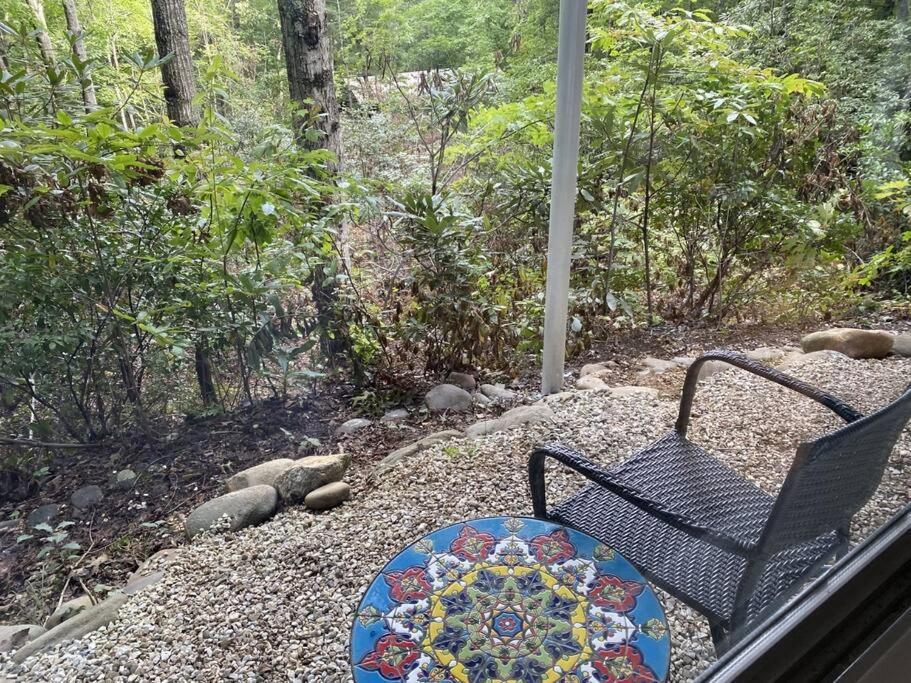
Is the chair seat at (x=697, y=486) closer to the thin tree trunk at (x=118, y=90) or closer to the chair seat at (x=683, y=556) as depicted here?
the chair seat at (x=683, y=556)

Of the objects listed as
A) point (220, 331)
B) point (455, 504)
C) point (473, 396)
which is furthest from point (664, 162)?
point (220, 331)

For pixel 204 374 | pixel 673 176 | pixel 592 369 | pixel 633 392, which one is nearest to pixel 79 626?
pixel 204 374

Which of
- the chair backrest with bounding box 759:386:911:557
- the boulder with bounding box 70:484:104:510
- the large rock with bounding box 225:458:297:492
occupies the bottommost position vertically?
the large rock with bounding box 225:458:297:492

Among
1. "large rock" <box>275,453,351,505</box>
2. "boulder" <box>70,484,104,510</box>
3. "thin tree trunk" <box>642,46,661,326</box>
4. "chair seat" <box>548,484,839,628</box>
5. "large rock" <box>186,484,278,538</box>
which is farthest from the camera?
"thin tree trunk" <box>642,46,661,326</box>

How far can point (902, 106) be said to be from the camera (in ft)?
6.28

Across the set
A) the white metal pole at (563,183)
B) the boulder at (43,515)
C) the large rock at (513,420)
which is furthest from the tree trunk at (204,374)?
the white metal pole at (563,183)

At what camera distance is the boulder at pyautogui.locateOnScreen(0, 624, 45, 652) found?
3.81ft

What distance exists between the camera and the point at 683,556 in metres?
1.16

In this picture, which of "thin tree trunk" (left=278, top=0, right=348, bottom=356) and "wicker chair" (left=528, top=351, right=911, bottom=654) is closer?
"wicker chair" (left=528, top=351, right=911, bottom=654)

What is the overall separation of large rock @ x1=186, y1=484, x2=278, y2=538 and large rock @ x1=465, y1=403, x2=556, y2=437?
0.75 m

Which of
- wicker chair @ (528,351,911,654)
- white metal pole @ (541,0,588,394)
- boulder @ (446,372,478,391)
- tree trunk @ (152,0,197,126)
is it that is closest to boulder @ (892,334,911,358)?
wicker chair @ (528,351,911,654)

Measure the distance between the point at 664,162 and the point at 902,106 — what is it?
0.93 meters

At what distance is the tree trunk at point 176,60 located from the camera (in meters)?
1.42

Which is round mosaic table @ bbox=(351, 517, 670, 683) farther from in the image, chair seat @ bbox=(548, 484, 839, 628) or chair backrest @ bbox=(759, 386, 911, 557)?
chair backrest @ bbox=(759, 386, 911, 557)
